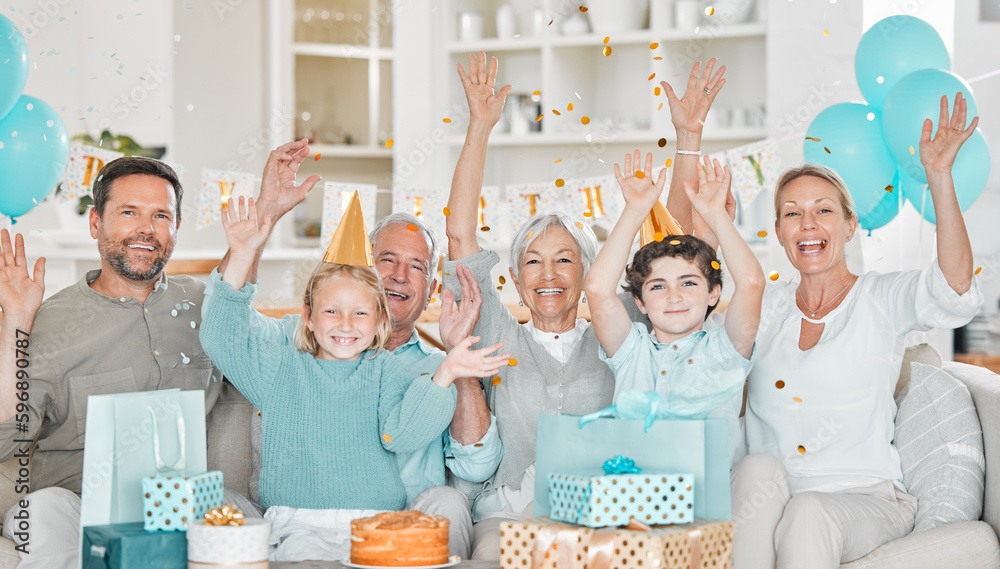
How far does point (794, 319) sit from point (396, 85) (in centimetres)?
286

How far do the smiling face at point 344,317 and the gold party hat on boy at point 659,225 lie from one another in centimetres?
63

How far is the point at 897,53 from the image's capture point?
97.0 inches

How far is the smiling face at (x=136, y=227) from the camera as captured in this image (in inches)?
77.8

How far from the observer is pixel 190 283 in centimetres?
211

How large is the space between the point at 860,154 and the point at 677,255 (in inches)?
34.7

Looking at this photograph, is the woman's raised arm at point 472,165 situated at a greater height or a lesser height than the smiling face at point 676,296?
greater

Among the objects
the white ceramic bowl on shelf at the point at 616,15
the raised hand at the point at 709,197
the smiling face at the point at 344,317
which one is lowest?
the smiling face at the point at 344,317

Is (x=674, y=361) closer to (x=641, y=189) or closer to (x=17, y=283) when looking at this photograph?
(x=641, y=189)

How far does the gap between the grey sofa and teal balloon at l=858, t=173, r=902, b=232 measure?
49 cm

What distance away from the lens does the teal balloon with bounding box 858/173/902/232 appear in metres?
2.50

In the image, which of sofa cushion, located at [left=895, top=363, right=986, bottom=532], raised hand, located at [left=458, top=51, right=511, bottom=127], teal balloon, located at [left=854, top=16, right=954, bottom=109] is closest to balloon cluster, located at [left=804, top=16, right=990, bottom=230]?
teal balloon, located at [left=854, top=16, right=954, bottom=109]

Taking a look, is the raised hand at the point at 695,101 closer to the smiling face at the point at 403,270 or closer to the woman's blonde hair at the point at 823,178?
the woman's blonde hair at the point at 823,178

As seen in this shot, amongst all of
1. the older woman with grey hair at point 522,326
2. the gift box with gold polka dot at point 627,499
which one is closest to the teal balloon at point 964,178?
the older woman with grey hair at point 522,326

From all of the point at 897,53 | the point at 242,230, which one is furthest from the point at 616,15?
the point at 242,230
